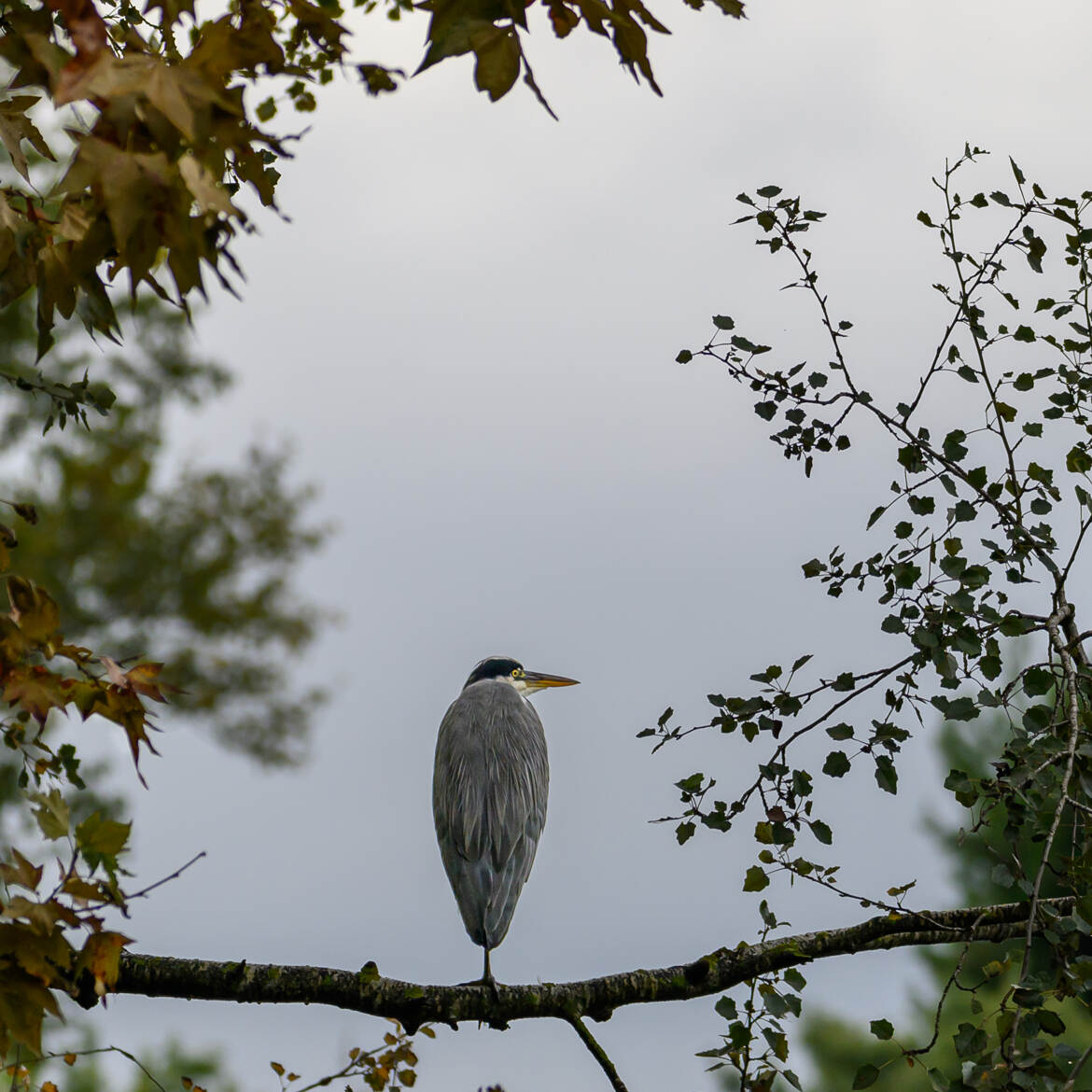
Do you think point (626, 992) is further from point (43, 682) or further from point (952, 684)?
point (43, 682)

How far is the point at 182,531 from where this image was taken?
13.1 m

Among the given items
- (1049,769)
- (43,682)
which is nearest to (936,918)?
(1049,769)

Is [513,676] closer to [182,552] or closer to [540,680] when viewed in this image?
[540,680]

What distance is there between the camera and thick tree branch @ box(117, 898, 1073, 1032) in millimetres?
2111

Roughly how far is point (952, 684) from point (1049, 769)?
0.19m

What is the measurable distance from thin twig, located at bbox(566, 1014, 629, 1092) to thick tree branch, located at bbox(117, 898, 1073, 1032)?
17 millimetres

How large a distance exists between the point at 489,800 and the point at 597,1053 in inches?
57.7

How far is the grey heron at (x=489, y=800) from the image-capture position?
3453mm

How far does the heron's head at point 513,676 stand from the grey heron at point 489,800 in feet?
1.42

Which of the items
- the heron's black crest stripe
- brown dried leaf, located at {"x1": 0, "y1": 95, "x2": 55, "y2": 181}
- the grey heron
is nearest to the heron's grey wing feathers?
the grey heron

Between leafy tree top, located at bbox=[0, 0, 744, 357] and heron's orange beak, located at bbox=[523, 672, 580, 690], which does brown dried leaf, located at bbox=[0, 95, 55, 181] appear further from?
heron's orange beak, located at bbox=[523, 672, 580, 690]

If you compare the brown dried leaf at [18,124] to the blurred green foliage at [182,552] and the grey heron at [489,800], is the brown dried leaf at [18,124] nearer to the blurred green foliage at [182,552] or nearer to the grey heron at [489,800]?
the grey heron at [489,800]

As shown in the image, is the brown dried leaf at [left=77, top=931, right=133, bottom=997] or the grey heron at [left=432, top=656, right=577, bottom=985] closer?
the brown dried leaf at [left=77, top=931, right=133, bottom=997]

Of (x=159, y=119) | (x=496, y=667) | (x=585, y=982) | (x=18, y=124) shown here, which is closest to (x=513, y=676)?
(x=496, y=667)
